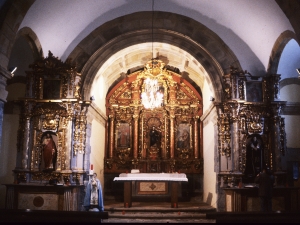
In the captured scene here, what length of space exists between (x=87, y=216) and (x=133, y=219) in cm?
629

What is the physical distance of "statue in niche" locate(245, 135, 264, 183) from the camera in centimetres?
1160

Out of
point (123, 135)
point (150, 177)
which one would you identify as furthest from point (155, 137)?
point (150, 177)

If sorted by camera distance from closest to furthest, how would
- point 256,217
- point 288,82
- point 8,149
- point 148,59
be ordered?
point 256,217 < point 8,149 < point 288,82 < point 148,59

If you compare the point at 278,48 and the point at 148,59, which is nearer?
the point at 278,48

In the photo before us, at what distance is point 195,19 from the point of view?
12250 millimetres

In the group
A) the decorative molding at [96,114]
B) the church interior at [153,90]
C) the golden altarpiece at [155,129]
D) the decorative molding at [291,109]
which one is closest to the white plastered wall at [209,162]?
the church interior at [153,90]

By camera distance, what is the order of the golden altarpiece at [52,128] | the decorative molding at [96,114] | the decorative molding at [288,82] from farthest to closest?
the decorative molding at [288,82] → the decorative molding at [96,114] → the golden altarpiece at [52,128]

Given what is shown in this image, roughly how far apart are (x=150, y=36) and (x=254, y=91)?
150 inches

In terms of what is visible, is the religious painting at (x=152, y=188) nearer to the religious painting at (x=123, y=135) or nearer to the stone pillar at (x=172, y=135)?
the stone pillar at (x=172, y=135)

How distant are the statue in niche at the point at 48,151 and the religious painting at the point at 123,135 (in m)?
4.84

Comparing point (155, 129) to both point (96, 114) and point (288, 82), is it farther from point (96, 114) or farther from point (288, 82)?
point (288, 82)

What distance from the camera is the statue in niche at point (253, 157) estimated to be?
11602mm

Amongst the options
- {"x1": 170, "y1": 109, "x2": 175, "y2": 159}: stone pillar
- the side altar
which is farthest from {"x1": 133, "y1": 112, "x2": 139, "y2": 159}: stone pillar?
the side altar

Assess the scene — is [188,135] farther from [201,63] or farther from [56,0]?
[56,0]
